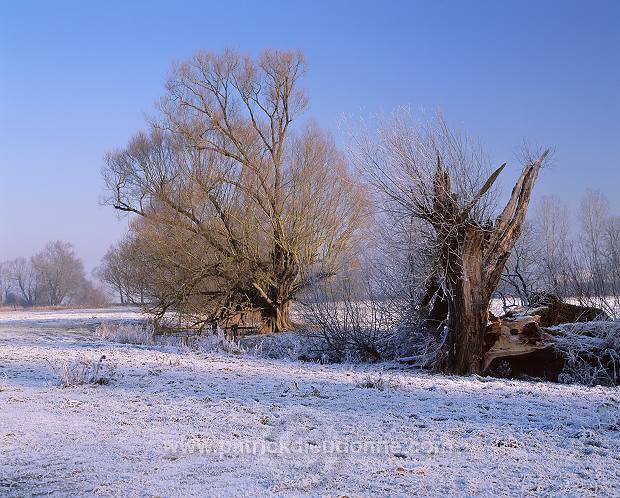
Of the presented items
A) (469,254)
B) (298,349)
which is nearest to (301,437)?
(469,254)

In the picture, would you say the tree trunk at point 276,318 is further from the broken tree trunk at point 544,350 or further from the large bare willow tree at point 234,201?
the broken tree trunk at point 544,350

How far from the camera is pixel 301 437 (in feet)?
18.2

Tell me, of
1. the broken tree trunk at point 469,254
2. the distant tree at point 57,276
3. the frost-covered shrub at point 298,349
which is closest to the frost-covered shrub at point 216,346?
the frost-covered shrub at point 298,349

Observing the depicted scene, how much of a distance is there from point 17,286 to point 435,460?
324 feet

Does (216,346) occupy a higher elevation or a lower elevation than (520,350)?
lower

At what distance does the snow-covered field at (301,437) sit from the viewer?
4242 mm

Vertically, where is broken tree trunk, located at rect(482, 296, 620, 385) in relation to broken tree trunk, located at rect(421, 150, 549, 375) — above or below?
below

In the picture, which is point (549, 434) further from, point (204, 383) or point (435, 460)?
point (204, 383)

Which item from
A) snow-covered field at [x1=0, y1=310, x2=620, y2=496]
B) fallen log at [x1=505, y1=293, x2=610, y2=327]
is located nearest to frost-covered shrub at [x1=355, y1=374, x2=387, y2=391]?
snow-covered field at [x1=0, y1=310, x2=620, y2=496]

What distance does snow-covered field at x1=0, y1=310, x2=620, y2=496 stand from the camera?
424 centimetres

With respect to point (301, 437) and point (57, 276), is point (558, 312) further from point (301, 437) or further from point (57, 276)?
point (57, 276)

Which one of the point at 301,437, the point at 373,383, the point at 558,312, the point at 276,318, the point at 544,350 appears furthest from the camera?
the point at 276,318

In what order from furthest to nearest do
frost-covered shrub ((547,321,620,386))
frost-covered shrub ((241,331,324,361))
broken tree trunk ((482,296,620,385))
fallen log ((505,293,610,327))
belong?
1. frost-covered shrub ((241,331,324,361))
2. fallen log ((505,293,610,327))
3. broken tree trunk ((482,296,620,385))
4. frost-covered shrub ((547,321,620,386))

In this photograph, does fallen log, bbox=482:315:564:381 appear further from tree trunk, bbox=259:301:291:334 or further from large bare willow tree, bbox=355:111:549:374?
tree trunk, bbox=259:301:291:334
